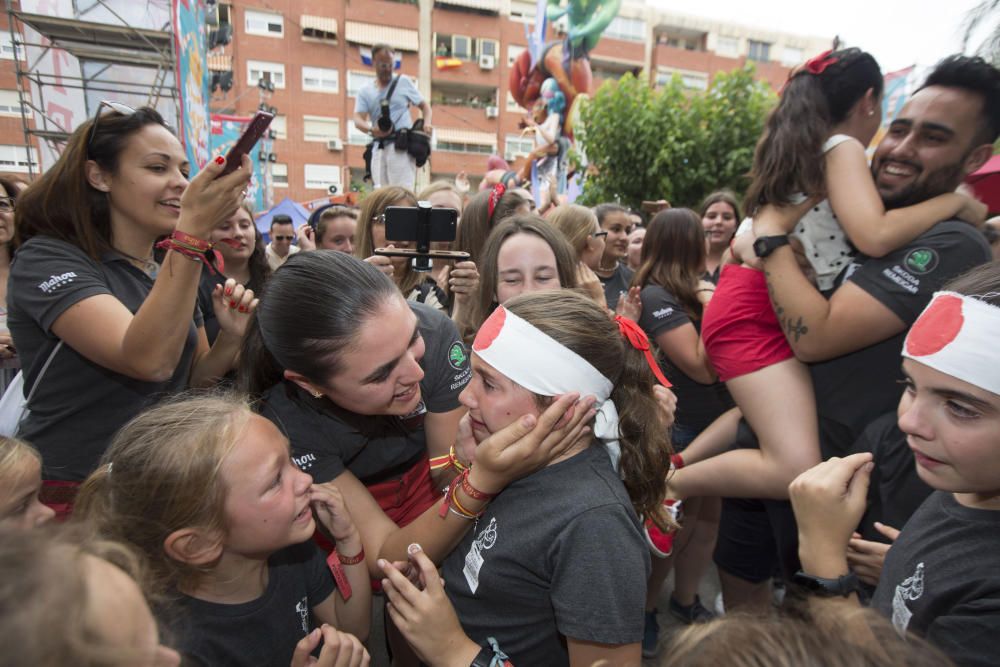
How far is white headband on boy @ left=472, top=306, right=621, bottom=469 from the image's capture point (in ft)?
5.01

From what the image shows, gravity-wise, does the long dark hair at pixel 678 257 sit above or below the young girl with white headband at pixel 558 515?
above

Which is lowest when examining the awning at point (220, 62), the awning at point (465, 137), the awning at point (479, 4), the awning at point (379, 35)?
the awning at point (465, 137)

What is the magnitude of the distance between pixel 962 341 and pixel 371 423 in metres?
1.71

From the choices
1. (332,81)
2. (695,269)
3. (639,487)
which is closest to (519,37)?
(332,81)

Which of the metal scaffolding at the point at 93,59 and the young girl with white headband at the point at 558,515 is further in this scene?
the metal scaffolding at the point at 93,59

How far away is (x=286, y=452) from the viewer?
155cm

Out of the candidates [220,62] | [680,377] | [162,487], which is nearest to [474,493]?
[162,487]

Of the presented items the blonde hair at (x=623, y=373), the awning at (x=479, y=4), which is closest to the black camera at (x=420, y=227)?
the blonde hair at (x=623, y=373)

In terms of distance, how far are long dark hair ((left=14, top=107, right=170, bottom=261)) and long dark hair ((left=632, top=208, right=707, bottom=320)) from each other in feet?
8.86

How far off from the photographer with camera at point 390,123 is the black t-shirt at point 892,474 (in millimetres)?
5279

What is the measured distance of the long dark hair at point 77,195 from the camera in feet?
6.42

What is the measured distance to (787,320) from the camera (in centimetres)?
200

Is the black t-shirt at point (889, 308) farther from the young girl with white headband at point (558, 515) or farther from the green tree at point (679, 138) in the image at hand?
the green tree at point (679, 138)

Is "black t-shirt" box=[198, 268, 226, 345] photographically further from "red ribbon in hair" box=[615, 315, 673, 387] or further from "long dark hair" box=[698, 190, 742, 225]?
"long dark hair" box=[698, 190, 742, 225]
